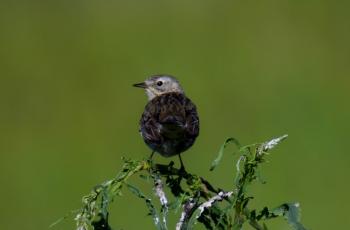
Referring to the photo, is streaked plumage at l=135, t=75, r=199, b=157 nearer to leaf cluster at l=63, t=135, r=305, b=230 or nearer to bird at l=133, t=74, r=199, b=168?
bird at l=133, t=74, r=199, b=168

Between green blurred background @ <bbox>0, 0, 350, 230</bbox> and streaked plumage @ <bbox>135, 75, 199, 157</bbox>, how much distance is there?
7.70ft

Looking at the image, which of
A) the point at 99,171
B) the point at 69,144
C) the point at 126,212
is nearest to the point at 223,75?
the point at 69,144

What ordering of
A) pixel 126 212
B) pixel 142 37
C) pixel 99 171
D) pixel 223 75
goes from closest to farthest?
pixel 126 212 < pixel 99 171 < pixel 223 75 < pixel 142 37

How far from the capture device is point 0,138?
1158 cm

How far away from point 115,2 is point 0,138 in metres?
4.27

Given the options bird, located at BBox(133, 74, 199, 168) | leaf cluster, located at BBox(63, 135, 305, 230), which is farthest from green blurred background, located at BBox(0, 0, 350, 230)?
leaf cluster, located at BBox(63, 135, 305, 230)

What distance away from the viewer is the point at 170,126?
4.64 meters

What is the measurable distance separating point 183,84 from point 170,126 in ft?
24.6

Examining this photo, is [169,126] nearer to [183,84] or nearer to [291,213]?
[291,213]

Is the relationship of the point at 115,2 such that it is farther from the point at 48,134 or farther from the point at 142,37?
the point at 48,134

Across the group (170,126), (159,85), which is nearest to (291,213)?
(170,126)

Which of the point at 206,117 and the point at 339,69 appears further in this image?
the point at 339,69

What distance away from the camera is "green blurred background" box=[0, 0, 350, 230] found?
8.89 meters

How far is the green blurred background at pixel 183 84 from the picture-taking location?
8891 mm
